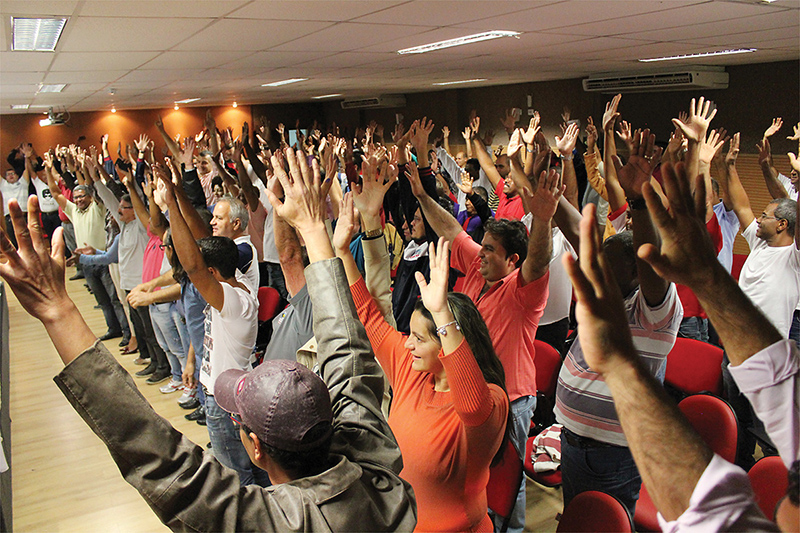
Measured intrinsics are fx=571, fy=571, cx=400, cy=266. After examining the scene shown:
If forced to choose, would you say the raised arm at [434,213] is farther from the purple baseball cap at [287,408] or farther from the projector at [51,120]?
the projector at [51,120]

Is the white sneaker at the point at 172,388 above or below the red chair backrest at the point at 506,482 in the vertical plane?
below

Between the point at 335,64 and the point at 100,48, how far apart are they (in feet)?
7.69

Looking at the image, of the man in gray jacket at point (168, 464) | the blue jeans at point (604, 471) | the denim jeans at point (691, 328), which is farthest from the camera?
the denim jeans at point (691, 328)

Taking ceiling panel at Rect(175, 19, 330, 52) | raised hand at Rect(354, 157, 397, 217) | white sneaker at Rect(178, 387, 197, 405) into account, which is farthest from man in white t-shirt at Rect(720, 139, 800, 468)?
white sneaker at Rect(178, 387, 197, 405)

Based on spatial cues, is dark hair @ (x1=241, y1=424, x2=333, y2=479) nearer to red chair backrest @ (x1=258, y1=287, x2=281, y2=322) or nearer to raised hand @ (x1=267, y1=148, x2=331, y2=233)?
raised hand @ (x1=267, y1=148, x2=331, y2=233)

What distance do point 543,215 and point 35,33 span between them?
2.97 metres

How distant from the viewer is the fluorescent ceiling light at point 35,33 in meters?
2.86

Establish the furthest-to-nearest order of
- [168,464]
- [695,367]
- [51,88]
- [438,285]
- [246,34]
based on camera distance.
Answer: [51,88], [246,34], [695,367], [438,285], [168,464]

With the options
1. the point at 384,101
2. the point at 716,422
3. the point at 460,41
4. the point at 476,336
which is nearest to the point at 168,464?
the point at 476,336

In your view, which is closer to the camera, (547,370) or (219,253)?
(219,253)

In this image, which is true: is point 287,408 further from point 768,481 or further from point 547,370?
point 547,370

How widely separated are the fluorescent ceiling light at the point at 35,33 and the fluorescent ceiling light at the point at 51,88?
2873 millimetres

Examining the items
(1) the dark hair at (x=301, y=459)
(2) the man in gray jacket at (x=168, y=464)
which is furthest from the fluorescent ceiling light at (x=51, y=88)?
(1) the dark hair at (x=301, y=459)

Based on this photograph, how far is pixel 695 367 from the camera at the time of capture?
9.18 feet
